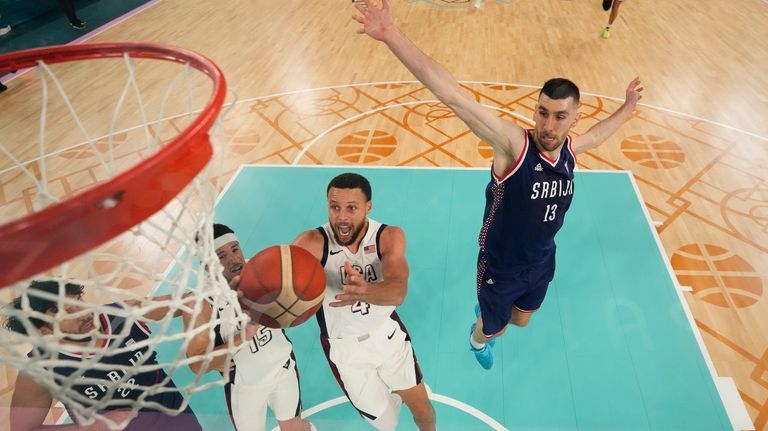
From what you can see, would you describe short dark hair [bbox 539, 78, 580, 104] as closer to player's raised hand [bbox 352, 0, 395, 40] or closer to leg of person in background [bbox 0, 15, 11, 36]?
player's raised hand [bbox 352, 0, 395, 40]

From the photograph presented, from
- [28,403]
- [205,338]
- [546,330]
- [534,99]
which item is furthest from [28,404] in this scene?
[534,99]

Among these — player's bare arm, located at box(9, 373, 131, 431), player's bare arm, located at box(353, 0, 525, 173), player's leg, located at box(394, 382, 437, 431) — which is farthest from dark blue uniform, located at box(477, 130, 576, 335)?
player's bare arm, located at box(9, 373, 131, 431)

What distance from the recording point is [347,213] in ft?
7.57

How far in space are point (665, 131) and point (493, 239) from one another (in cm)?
400

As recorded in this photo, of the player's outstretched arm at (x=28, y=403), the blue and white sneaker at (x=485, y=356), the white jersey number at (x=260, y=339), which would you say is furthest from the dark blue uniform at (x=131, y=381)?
the blue and white sneaker at (x=485, y=356)

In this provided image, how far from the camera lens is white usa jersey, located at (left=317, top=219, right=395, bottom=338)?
7.75 feet

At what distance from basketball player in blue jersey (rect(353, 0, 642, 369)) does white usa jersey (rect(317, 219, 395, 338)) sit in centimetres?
68

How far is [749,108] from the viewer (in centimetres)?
577

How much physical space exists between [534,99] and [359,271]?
15.3ft

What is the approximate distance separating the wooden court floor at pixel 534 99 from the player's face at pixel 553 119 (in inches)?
79.6

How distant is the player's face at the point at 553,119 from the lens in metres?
2.18

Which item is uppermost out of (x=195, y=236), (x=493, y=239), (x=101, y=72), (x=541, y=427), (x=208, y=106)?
(x=208, y=106)

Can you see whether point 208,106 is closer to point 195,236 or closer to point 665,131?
point 195,236

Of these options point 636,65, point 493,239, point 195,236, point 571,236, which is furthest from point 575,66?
point 195,236
